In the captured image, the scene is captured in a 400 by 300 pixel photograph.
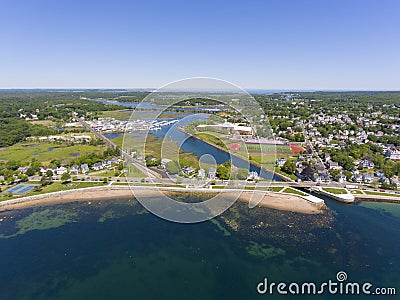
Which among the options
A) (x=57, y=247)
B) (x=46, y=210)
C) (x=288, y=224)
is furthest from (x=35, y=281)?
(x=288, y=224)

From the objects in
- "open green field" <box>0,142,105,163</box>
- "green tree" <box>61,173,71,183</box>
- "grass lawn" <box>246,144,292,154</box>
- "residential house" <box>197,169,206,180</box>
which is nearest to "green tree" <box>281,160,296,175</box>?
"grass lawn" <box>246,144,292,154</box>

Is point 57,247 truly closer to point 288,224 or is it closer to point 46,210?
point 46,210

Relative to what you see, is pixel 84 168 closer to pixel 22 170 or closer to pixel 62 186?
pixel 62 186

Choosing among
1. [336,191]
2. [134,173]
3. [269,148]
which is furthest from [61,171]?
[336,191]

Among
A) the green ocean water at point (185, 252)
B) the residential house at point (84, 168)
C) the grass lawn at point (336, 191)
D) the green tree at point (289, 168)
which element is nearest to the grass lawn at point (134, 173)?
the residential house at point (84, 168)

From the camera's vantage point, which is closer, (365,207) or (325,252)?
(325,252)

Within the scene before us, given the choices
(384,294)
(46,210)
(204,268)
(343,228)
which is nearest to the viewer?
(384,294)
